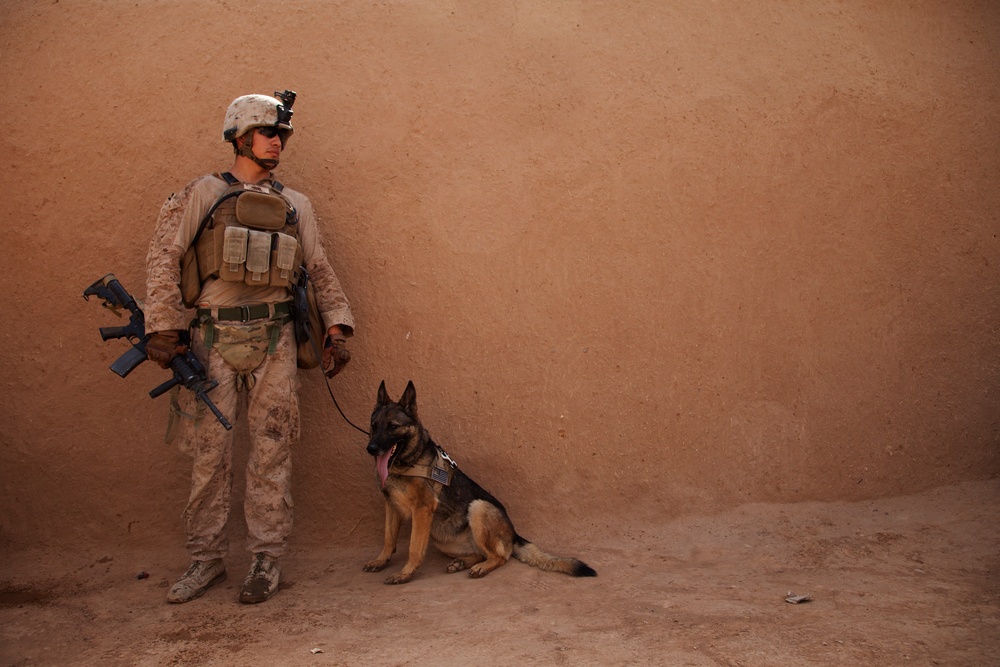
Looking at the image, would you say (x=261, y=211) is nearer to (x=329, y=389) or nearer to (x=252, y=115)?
(x=252, y=115)

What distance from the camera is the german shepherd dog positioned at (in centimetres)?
414

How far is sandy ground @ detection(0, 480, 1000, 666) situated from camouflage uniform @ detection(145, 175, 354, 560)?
0.34m

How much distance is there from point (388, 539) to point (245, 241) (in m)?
1.67

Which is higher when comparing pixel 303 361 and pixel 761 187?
pixel 761 187

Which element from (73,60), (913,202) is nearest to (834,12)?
(913,202)

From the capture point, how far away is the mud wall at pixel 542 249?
449cm

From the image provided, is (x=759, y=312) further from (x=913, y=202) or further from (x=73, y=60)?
(x=73, y=60)

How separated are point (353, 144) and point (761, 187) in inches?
91.8

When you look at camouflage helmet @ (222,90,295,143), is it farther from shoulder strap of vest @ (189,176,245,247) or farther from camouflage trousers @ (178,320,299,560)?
camouflage trousers @ (178,320,299,560)

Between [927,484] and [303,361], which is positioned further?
[927,484]

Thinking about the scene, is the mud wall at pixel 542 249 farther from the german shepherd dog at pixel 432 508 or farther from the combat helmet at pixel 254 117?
the combat helmet at pixel 254 117

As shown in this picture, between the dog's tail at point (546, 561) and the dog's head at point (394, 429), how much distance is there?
720 millimetres

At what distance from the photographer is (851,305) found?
4.84m

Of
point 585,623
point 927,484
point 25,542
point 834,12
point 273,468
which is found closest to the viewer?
point 585,623
